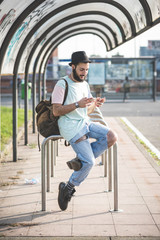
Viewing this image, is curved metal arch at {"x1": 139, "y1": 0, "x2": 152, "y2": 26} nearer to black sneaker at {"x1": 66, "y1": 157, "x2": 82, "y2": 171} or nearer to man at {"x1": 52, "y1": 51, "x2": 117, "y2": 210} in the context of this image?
man at {"x1": 52, "y1": 51, "x2": 117, "y2": 210}

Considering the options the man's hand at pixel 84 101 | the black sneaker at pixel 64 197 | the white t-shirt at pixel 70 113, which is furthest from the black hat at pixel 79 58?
the black sneaker at pixel 64 197

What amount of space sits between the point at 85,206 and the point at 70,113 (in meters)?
1.02

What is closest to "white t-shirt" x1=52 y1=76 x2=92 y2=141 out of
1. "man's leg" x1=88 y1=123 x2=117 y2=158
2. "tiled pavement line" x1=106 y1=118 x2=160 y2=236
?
"man's leg" x1=88 y1=123 x2=117 y2=158

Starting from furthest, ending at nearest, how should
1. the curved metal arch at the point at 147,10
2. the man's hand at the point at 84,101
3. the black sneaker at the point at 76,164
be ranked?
the curved metal arch at the point at 147,10
the black sneaker at the point at 76,164
the man's hand at the point at 84,101

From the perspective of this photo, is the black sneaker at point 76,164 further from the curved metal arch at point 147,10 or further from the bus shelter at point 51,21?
the curved metal arch at point 147,10

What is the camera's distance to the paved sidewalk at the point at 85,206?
4.45 m

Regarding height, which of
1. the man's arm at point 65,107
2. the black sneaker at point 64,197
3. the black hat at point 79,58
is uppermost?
the black hat at point 79,58

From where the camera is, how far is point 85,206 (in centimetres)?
527

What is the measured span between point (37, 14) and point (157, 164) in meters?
2.95

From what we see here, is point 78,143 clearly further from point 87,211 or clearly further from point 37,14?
point 37,14

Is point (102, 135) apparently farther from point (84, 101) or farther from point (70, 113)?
point (84, 101)

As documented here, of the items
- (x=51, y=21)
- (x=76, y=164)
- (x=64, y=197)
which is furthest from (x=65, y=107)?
(x=51, y=21)

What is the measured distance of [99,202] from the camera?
5.43 metres

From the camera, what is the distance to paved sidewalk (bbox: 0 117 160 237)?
4.45 meters
